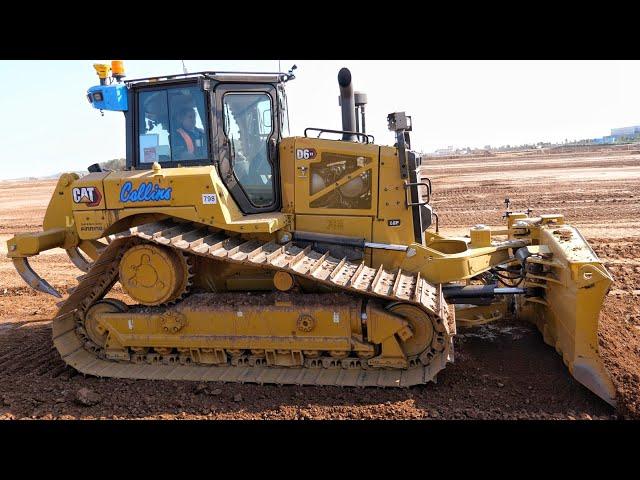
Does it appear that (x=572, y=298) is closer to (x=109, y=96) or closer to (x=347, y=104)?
(x=347, y=104)

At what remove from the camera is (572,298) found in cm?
532

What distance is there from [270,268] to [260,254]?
0.22m

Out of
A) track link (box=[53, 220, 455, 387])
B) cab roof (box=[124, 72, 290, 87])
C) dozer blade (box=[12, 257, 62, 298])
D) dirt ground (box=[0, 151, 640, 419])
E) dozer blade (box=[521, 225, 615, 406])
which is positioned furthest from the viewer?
dozer blade (box=[12, 257, 62, 298])

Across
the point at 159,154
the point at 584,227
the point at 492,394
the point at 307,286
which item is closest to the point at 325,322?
the point at 307,286

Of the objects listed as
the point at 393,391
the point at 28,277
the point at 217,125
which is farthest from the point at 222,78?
the point at 393,391

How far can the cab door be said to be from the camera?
6.16m

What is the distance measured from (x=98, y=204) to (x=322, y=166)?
2.55 m

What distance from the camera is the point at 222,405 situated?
533 cm

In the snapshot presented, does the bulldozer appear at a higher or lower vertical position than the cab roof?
lower

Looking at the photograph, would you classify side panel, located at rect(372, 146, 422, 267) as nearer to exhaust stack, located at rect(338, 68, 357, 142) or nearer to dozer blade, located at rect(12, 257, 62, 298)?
exhaust stack, located at rect(338, 68, 357, 142)

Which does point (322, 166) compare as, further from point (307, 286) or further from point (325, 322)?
point (325, 322)

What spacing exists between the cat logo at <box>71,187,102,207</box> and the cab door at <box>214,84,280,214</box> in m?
1.41

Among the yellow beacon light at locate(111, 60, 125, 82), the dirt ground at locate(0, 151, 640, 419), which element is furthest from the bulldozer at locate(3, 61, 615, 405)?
the dirt ground at locate(0, 151, 640, 419)
